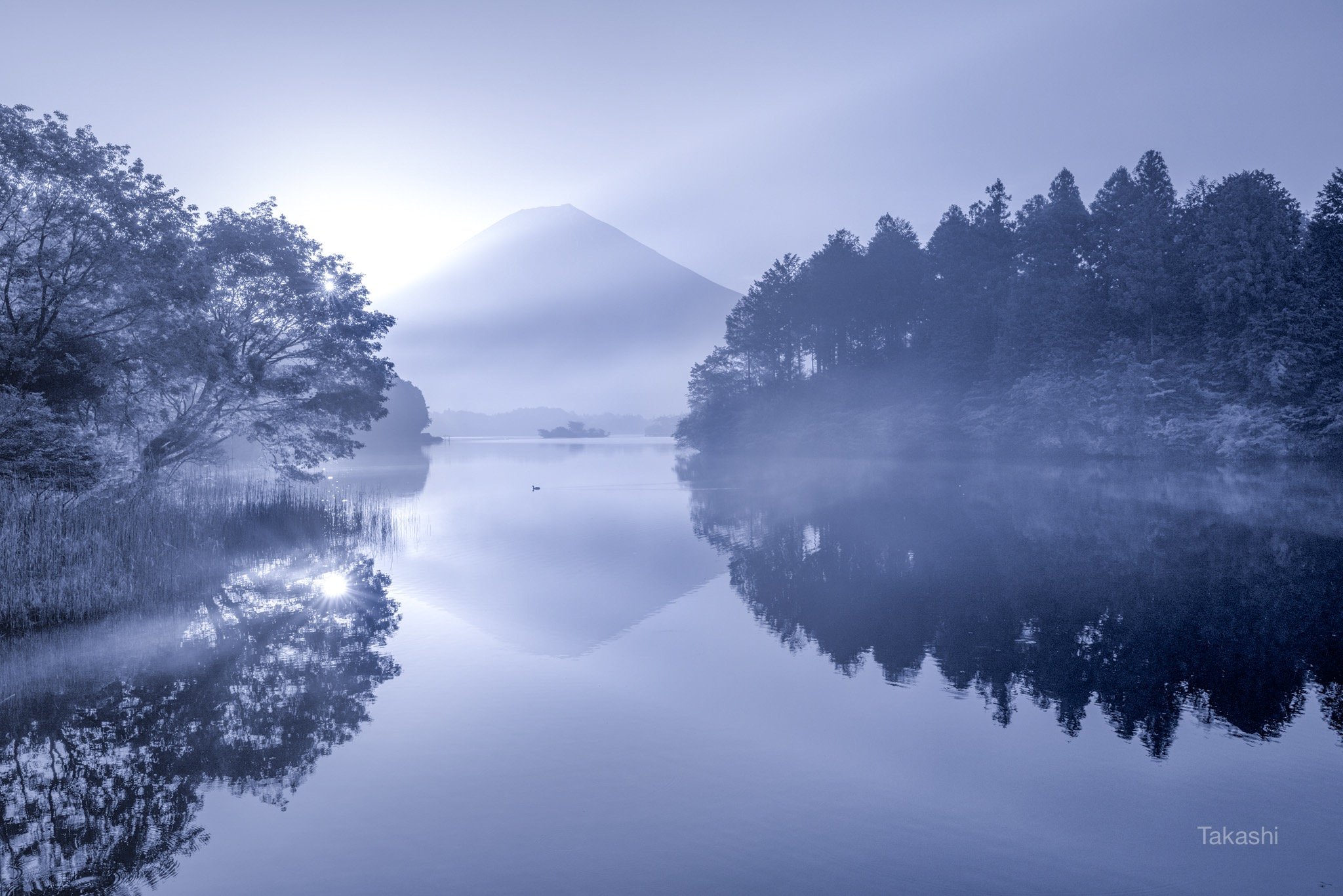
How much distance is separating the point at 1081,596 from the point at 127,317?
26139 mm

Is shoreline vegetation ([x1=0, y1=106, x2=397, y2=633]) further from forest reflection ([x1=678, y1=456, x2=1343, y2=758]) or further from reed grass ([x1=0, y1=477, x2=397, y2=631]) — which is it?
forest reflection ([x1=678, y1=456, x2=1343, y2=758])

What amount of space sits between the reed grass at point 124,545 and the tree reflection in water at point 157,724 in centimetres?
105

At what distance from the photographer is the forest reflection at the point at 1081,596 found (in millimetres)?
10781

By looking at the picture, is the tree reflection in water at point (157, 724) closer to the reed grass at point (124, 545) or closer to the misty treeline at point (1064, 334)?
the reed grass at point (124, 545)

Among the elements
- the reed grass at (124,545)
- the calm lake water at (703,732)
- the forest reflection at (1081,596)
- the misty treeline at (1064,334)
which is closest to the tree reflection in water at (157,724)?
the calm lake water at (703,732)

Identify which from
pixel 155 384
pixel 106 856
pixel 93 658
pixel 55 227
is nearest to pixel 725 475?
pixel 155 384

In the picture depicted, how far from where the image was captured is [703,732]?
32.2 ft

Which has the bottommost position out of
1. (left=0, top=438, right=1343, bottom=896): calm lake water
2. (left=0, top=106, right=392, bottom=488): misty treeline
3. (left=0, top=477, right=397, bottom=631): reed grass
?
(left=0, top=438, right=1343, bottom=896): calm lake water

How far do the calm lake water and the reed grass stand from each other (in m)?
1.03

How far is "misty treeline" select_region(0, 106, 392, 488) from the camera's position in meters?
20.1

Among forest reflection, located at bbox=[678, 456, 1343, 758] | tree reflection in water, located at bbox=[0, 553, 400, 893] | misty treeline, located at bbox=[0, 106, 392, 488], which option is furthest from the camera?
misty treeline, located at bbox=[0, 106, 392, 488]

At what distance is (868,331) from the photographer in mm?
97062

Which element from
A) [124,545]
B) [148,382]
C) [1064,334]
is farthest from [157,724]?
[1064,334]

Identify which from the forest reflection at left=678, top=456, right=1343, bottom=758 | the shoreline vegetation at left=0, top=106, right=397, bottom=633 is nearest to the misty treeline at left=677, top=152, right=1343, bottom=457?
the forest reflection at left=678, top=456, right=1343, bottom=758
